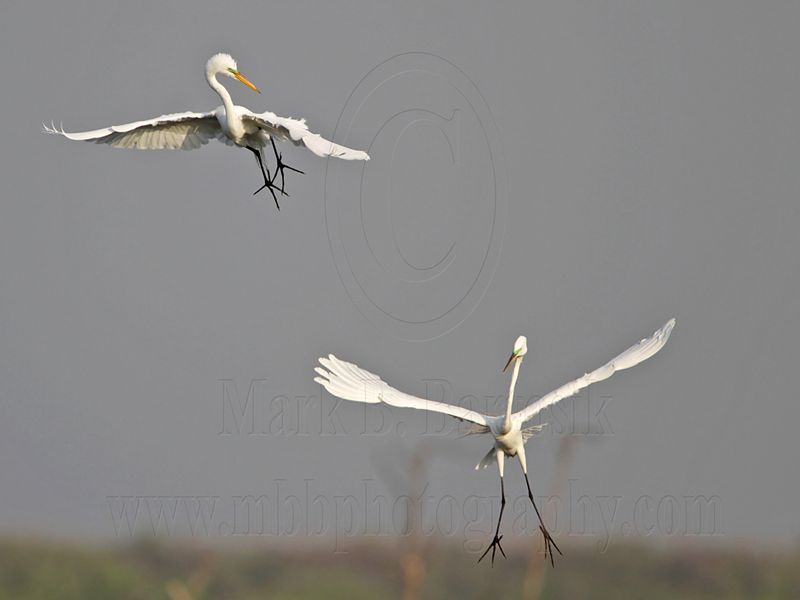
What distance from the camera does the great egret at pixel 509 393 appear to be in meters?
13.4

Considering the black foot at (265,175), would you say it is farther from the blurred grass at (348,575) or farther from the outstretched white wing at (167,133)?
the blurred grass at (348,575)

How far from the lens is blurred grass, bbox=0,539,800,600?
2567 cm

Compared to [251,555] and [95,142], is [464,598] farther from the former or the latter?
[95,142]

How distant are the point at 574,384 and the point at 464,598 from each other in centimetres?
1316

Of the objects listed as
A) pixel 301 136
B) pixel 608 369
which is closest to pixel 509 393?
pixel 608 369

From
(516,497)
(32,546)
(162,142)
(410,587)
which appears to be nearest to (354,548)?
(410,587)

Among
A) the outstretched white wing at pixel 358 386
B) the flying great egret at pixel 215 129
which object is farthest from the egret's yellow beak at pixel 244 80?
the outstretched white wing at pixel 358 386

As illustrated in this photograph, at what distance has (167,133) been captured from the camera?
1606 centimetres

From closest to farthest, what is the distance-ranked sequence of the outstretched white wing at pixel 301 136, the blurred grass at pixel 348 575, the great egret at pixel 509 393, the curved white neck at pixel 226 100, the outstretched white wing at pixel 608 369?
the outstretched white wing at pixel 301 136 → the great egret at pixel 509 393 → the outstretched white wing at pixel 608 369 → the curved white neck at pixel 226 100 → the blurred grass at pixel 348 575

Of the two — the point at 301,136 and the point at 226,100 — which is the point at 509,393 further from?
the point at 226,100

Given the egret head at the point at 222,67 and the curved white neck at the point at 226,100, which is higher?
the egret head at the point at 222,67

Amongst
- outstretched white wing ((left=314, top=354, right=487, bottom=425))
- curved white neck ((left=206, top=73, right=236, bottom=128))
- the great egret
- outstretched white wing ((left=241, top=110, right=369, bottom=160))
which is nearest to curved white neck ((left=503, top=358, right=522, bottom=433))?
the great egret

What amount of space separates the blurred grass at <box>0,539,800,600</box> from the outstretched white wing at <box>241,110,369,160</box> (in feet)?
40.3

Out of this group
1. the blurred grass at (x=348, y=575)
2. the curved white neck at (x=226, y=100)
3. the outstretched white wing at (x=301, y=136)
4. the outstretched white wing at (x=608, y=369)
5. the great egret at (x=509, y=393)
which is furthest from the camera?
the blurred grass at (x=348, y=575)
